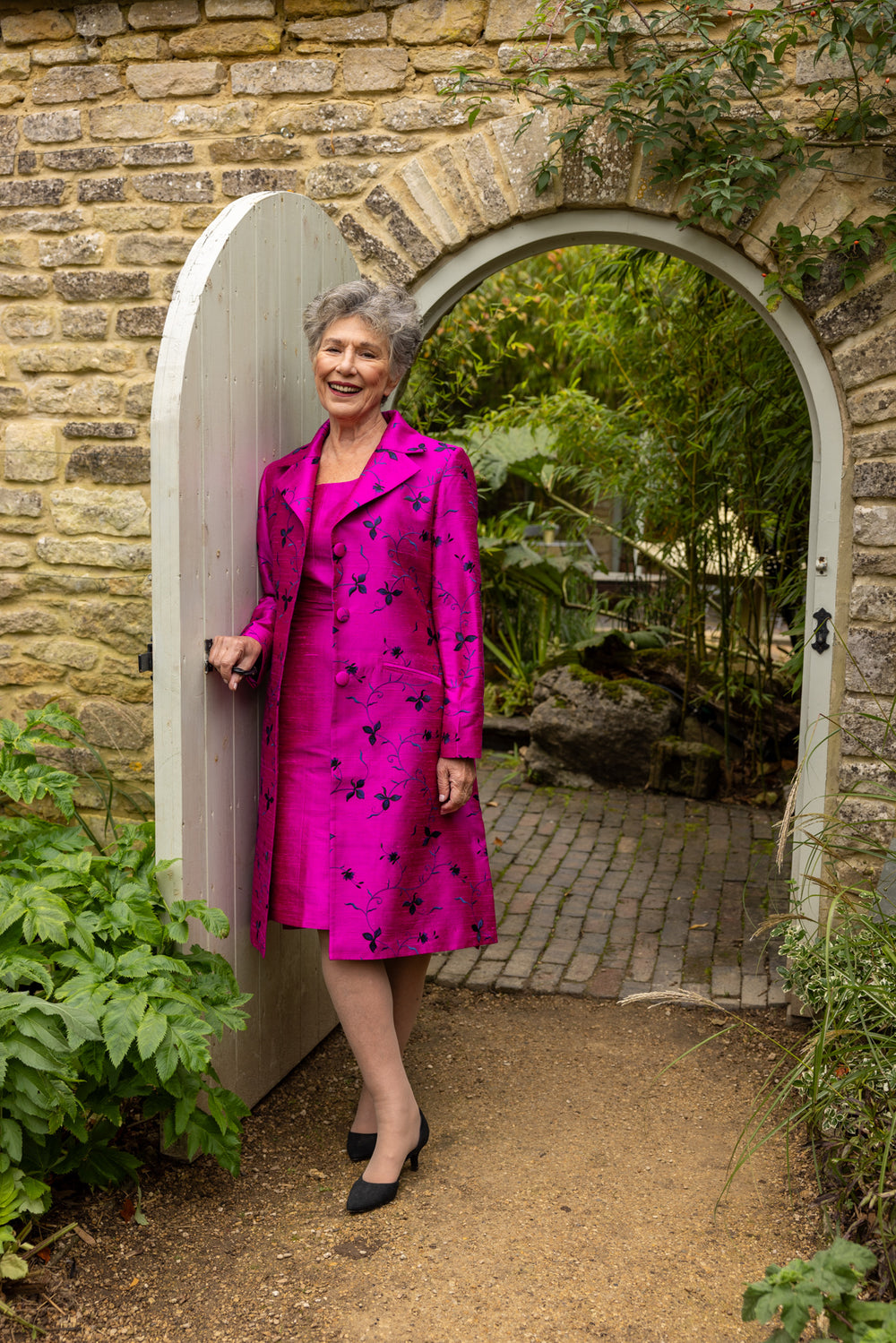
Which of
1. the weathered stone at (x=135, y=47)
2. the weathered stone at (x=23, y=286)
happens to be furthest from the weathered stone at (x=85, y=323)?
the weathered stone at (x=135, y=47)

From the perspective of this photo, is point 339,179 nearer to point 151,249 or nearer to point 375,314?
point 151,249

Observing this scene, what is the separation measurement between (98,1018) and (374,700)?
0.88m

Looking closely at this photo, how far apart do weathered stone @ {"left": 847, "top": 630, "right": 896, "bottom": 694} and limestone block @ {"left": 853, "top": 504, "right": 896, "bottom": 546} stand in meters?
0.26

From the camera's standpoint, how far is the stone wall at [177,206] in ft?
10.5

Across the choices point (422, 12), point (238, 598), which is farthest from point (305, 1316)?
point (422, 12)

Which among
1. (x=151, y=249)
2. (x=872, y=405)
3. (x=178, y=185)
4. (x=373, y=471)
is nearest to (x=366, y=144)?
(x=178, y=185)

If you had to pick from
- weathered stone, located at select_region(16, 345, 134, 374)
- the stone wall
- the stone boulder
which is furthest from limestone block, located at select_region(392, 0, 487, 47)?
the stone boulder

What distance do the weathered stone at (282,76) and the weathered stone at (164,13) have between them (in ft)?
0.68

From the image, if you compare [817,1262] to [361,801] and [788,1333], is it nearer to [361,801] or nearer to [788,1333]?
[788,1333]

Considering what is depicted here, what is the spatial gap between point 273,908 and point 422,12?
265 cm

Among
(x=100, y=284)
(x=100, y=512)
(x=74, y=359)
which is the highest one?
(x=100, y=284)

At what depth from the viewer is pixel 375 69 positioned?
3.41 m

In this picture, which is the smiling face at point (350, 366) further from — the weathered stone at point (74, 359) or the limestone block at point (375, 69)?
the weathered stone at point (74, 359)

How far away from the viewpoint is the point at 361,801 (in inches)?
101
